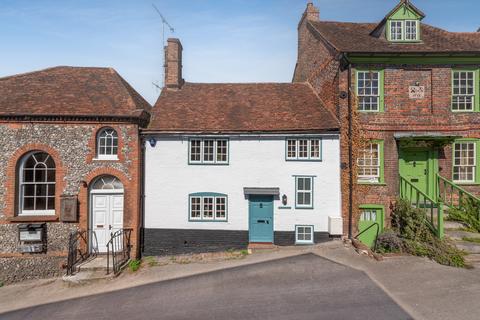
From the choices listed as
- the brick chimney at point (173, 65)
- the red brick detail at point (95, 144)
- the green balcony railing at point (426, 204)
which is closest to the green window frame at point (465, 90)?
the green balcony railing at point (426, 204)

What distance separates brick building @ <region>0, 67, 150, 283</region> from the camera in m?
12.2

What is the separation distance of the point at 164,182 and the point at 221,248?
13.0 ft

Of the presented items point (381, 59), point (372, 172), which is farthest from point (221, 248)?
point (381, 59)

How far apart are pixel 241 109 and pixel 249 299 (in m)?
9.08

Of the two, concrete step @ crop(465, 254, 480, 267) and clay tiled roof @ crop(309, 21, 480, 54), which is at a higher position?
clay tiled roof @ crop(309, 21, 480, 54)

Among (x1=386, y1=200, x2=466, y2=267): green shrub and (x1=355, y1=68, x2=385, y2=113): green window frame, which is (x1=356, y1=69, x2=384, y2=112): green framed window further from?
(x1=386, y1=200, x2=466, y2=267): green shrub

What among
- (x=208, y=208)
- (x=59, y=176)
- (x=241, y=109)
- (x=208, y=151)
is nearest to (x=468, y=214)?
(x=241, y=109)

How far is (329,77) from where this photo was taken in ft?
46.2

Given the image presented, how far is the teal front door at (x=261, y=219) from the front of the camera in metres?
12.9

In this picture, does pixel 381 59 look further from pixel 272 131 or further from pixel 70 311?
pixel 70 311

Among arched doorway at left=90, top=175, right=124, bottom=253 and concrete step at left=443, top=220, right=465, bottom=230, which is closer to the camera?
concrete step at left=443, top=220, right=465, bottom=230

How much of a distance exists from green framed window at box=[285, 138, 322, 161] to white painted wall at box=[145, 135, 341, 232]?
0.63 feet

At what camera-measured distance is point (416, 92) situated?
42.3 feet

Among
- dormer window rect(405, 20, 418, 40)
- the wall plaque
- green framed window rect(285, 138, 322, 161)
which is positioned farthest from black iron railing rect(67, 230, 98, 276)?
dormer window rect(405, 20, 418, 40)
